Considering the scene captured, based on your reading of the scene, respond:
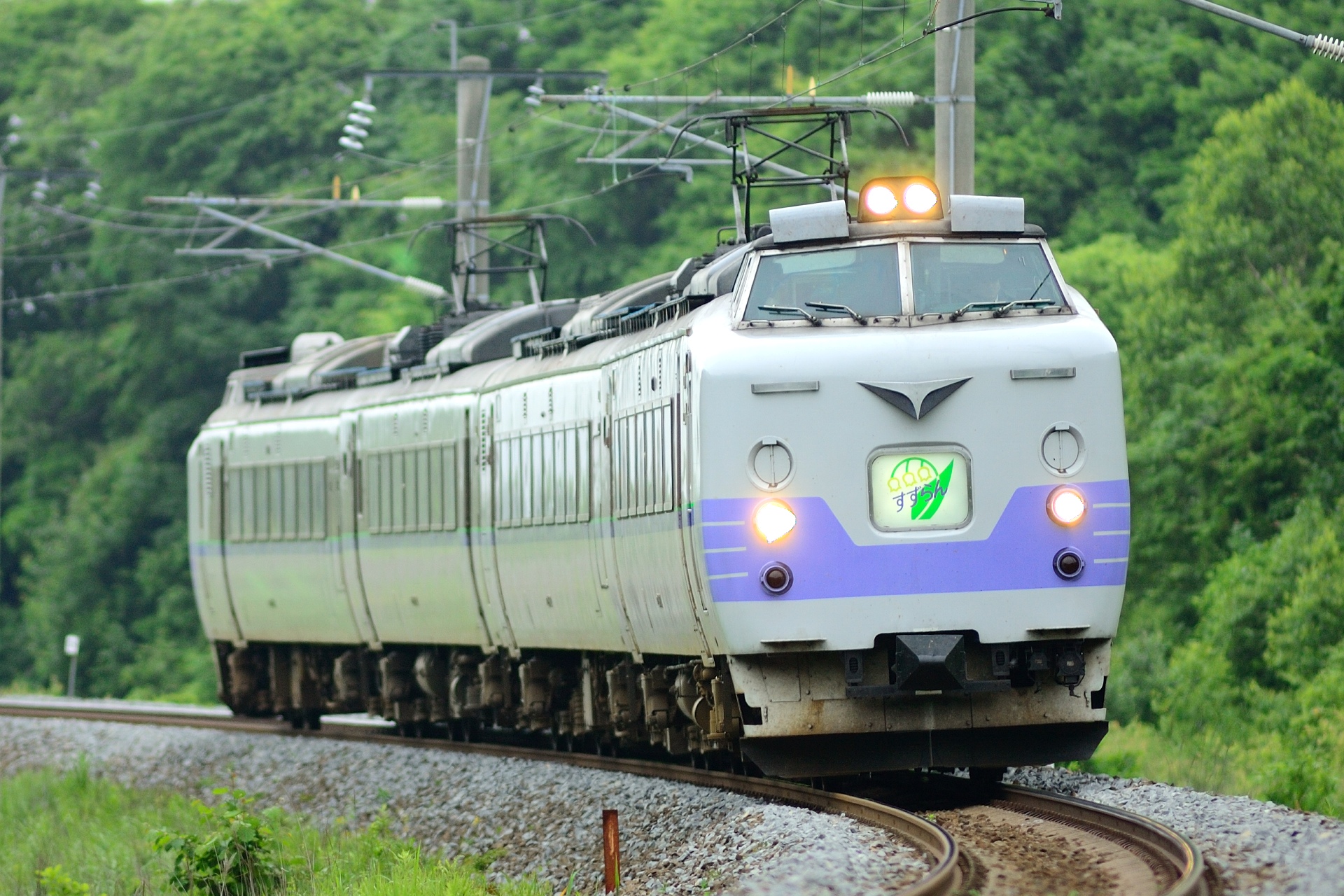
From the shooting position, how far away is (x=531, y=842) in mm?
15367

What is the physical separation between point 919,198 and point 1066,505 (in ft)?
7.18

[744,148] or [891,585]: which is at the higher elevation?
[744,148]

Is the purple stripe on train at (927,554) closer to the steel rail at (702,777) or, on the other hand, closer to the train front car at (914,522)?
the train front car at (914,522)

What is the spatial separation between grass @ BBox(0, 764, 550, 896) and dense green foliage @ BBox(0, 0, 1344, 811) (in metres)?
5.24

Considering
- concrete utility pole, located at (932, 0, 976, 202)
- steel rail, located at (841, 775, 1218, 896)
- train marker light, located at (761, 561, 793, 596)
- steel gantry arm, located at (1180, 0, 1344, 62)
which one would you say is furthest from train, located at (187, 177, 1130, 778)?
concrete utility pole, located at (932, 0, 976, 202)

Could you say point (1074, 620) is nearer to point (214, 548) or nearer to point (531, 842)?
point (531, 842)

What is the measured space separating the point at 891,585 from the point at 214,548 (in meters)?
15.7

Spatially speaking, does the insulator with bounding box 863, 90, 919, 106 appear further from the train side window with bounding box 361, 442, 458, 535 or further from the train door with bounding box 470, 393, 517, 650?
the train side window with bounding box 361, 442, 458, 535

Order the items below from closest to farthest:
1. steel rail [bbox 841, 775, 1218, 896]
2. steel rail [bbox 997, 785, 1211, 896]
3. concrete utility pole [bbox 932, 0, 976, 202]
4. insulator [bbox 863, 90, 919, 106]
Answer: steel rail [bbox 997, 785, 1211, 896], steel rail [bbox 841, 775, 1218, 896], concrete utility pole [bbox 932, 0, 976, 202], insulator [bbox 863, 90, 919, 106]

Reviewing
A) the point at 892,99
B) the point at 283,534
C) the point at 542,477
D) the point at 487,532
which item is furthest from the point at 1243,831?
the point at 283,534

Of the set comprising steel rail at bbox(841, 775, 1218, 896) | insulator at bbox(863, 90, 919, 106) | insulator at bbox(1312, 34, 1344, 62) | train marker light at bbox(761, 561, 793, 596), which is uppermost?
insulator at bbox(863, 90, 919, 106)

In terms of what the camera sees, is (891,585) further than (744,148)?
No

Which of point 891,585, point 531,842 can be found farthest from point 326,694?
point 891,585

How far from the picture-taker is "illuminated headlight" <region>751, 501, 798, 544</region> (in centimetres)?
1276
